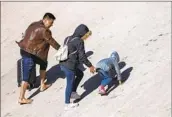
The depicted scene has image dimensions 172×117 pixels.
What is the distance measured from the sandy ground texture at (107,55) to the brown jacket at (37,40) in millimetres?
959

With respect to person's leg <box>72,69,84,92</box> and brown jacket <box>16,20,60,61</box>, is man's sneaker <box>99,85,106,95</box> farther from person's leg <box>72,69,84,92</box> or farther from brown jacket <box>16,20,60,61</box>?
brown jacket <box>16,20,60,61</box>

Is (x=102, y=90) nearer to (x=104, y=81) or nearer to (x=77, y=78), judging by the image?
(x=104, y=81)

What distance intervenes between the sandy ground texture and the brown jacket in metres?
0.96

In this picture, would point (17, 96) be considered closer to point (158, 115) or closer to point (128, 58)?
point (128, 58)

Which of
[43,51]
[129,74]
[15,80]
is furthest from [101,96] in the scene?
[15,80]

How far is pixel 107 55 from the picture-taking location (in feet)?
38.6

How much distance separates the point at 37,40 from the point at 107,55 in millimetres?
1782

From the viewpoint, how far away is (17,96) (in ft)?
37.5

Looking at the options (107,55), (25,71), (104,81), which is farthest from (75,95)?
(107,55)

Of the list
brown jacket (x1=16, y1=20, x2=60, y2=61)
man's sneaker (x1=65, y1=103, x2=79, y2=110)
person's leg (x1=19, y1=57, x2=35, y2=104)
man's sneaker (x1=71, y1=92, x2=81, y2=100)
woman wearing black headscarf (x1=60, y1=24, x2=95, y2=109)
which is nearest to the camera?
woman wearing black headscarf (x1=60, y1=24, x2=95, y2=109)

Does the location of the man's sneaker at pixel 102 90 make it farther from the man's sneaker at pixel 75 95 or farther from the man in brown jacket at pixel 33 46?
the man in brown jacket at pixel 33 46

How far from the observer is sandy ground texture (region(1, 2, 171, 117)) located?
32.4 feet

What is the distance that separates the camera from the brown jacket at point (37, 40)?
1055 cm

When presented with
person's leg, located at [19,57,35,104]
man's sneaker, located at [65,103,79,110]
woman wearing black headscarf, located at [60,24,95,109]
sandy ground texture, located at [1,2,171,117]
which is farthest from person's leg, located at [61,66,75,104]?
person's leg, located at [19,57,35,104]
